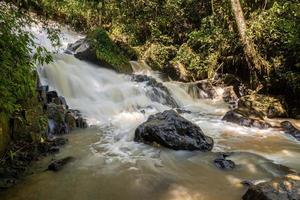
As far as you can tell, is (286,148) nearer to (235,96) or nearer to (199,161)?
(199,161)

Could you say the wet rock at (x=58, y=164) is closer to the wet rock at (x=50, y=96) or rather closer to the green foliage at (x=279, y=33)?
the wet rock at (x=50, y=96)

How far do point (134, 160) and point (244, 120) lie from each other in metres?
3.88

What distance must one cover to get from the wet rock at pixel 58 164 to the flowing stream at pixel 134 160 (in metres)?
0.08

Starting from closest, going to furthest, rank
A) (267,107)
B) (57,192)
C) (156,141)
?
(57,192) → (156,141) → (267,107)

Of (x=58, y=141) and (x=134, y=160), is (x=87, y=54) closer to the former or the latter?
(x=58, y=141)

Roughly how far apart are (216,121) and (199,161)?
343cm

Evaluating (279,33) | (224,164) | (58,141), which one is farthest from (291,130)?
(58,141)

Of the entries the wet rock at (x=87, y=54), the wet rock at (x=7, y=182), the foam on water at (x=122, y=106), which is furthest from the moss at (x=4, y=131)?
the wet rock at (x=87, y=54)

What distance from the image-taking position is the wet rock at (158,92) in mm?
10905

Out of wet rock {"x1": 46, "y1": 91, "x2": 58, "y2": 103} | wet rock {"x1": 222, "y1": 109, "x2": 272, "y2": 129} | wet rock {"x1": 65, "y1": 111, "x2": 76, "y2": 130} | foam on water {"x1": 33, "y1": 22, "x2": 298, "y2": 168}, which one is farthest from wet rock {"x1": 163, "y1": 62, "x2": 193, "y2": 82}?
wet rock {"x1": 65, "y1": 111, "x2": 76, "y2": 130}

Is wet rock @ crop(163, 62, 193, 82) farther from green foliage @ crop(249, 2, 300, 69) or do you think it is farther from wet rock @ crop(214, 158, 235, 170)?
wet rock @ crop(214, 158, 235, 170)

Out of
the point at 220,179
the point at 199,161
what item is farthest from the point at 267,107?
the point at 220,179

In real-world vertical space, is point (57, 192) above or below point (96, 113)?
below

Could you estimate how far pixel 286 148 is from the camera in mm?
6742
